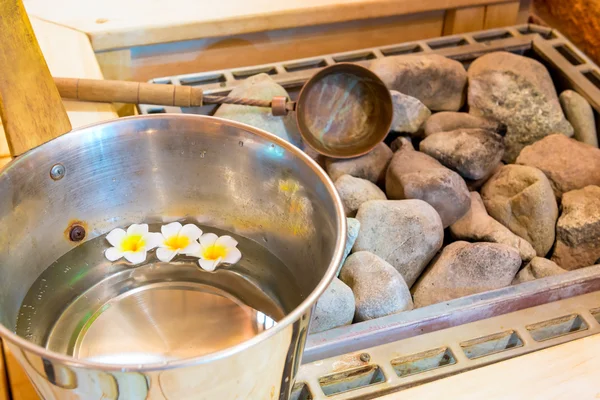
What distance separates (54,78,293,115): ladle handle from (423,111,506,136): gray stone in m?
0.29

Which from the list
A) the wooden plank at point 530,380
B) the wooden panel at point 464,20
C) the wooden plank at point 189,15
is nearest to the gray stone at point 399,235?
the wooden plank at point 530,380

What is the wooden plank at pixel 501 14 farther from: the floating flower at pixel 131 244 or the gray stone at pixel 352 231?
the floating flower at pixel 131 244

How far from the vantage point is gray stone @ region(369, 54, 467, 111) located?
1184 mm

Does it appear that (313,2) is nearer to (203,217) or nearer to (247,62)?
(247,62)

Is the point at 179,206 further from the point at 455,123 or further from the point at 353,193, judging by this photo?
the point at 455,123

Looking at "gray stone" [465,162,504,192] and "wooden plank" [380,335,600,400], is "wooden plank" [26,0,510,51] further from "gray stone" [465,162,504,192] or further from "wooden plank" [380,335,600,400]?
"wooden plank" [380,335,600,400]

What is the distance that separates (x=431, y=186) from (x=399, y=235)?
115mm

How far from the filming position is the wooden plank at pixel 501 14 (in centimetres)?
143

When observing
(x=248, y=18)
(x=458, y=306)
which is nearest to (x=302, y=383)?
(x=458, y=306)

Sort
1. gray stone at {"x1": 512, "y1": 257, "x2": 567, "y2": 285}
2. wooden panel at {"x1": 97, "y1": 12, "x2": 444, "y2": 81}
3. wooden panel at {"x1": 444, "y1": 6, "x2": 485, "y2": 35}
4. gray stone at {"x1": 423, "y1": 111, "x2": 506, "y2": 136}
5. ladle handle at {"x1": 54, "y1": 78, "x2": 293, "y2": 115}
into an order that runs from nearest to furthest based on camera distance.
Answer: gray stone at {"x1": 512, "y1": 257, "x2": 567, "y2": 285}
ladle handle at {"x1": 54, "y1": 78, "x2": 293, "y2": 115}
gray stone at {"x1": 423, "y1": 111, "x2": 506, "y2": 136}
wooden panel at {"x1": 97, "y1": 12, "x2": 444, "y2": 81}
wooden panel at {"x1": 444, "y1": 6, "x2": 485, "y2": 35}

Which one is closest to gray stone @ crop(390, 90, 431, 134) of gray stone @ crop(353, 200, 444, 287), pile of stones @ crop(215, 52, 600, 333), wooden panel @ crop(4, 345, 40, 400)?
pile of stones @ crop(215, 52, 600, 333)

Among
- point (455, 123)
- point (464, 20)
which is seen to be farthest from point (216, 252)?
point (464, 20)

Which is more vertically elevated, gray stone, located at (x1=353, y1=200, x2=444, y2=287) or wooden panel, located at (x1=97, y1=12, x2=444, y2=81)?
wooden panel, located at (x1=97, y1=12, x2=444, y2=81)

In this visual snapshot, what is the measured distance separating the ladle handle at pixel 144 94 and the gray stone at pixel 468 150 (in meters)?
0.28
